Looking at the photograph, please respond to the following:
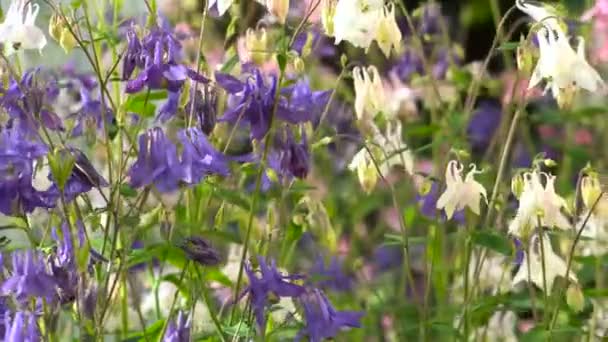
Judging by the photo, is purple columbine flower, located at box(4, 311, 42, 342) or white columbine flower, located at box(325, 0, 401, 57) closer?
Result: purple columbine flower, located at box(4, 311, 42, 342)

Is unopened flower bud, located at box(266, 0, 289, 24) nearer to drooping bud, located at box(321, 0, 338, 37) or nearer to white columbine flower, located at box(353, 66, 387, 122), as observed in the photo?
drooping bud, located at box(321, 0, 338, 37)

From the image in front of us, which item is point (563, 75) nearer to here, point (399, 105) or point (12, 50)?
point (12, 50)

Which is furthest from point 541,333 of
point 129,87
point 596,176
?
point 129,87

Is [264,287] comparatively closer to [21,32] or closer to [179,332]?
[179,332]

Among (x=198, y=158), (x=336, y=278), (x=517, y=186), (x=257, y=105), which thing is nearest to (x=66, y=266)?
(x=198, y=158)

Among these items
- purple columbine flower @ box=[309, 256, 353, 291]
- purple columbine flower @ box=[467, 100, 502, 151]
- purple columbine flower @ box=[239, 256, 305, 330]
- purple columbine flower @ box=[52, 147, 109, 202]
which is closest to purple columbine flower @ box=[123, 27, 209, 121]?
purple columbine flower @ box=[52, 147, 109, 202]

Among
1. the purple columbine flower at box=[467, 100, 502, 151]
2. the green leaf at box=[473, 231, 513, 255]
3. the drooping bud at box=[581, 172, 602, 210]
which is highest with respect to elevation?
the drooping bud at box=[581, 172, 602, 210]

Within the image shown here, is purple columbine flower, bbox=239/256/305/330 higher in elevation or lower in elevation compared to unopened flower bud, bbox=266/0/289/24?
lower

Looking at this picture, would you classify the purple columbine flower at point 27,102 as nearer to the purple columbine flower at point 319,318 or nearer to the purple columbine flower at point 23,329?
the purple columbine flower at point 23,329
